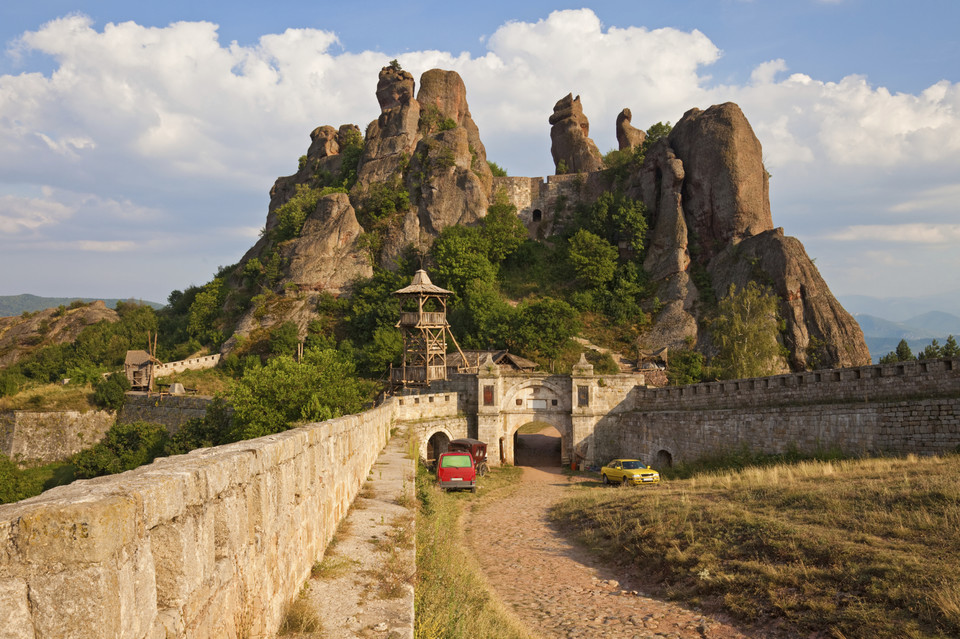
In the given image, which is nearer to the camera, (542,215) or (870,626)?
(870,626)

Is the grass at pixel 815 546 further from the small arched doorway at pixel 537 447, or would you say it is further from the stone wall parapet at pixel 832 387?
the small arched doorway at pixel 537 447

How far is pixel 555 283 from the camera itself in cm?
5422

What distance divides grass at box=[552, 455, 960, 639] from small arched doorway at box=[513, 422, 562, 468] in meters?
17.7

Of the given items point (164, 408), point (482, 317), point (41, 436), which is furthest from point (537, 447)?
point (41, 436)

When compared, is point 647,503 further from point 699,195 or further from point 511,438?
point 699,195

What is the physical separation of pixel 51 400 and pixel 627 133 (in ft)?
184

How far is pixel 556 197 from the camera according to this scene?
204 feet

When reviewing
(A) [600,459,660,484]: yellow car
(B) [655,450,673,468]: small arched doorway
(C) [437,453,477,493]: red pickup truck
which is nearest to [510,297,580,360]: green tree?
(B) [655,450,673,468]: small arched doorway

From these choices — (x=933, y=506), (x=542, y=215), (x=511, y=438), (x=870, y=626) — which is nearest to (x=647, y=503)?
(x=933, y=506)

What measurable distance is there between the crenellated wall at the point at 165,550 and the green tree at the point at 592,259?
46.6 m

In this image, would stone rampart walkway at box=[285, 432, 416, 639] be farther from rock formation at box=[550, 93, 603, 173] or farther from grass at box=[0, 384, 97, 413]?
rock formation at box=[550, 93, 603, 173]

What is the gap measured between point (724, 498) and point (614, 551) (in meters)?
3.35

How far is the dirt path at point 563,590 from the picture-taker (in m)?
10.0

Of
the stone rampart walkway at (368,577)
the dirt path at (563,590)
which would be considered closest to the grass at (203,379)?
the dirt path at (563,590)
